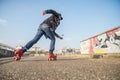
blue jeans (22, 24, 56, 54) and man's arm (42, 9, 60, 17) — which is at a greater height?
man's arm (42, 9, 60, 17)

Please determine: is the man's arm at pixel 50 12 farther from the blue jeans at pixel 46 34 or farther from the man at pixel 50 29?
the blue jeans at pixel 46 34

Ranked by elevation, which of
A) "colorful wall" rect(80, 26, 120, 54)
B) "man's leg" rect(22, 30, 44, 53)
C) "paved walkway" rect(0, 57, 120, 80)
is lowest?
"paved walkway" rect(0, 57, 120, 80)

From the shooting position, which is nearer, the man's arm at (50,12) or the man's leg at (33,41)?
the man's arm at (50,12)

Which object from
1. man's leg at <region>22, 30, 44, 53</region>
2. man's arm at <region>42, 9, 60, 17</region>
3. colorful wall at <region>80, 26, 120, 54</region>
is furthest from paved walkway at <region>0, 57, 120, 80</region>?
colorful wall at <region>80, 26, 120, 54</region>

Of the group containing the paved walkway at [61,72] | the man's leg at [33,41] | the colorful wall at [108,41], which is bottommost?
the paved walkway at [61,72]

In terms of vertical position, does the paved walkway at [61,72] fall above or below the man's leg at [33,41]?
below

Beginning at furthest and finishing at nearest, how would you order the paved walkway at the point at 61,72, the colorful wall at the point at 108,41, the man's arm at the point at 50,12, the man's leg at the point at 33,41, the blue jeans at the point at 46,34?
the colorful wall at the point at 108,41, the blue jeans at the point at 46,34, the man's leg at the point at 33,41, the man's arm at the point at 50,12, the paved walkway at the point at 61,72

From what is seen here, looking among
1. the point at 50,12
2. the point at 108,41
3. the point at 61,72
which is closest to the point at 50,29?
the point at 50,12

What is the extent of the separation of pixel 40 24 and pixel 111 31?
11.9 m

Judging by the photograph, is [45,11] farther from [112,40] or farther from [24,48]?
[112,40]

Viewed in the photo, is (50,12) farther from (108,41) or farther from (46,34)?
(108,41)

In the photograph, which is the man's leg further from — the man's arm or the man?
the man's arm

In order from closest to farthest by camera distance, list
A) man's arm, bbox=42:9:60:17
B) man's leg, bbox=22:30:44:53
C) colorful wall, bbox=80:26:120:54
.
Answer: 1. man's arm, bbox=42:9:60:17
2. man's leg, bbox=22:30:44:53
3. colorful wall, bbox=80:26:120:54

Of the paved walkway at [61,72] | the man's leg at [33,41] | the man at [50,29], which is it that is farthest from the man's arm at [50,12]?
the paved walkway at [61,72]
